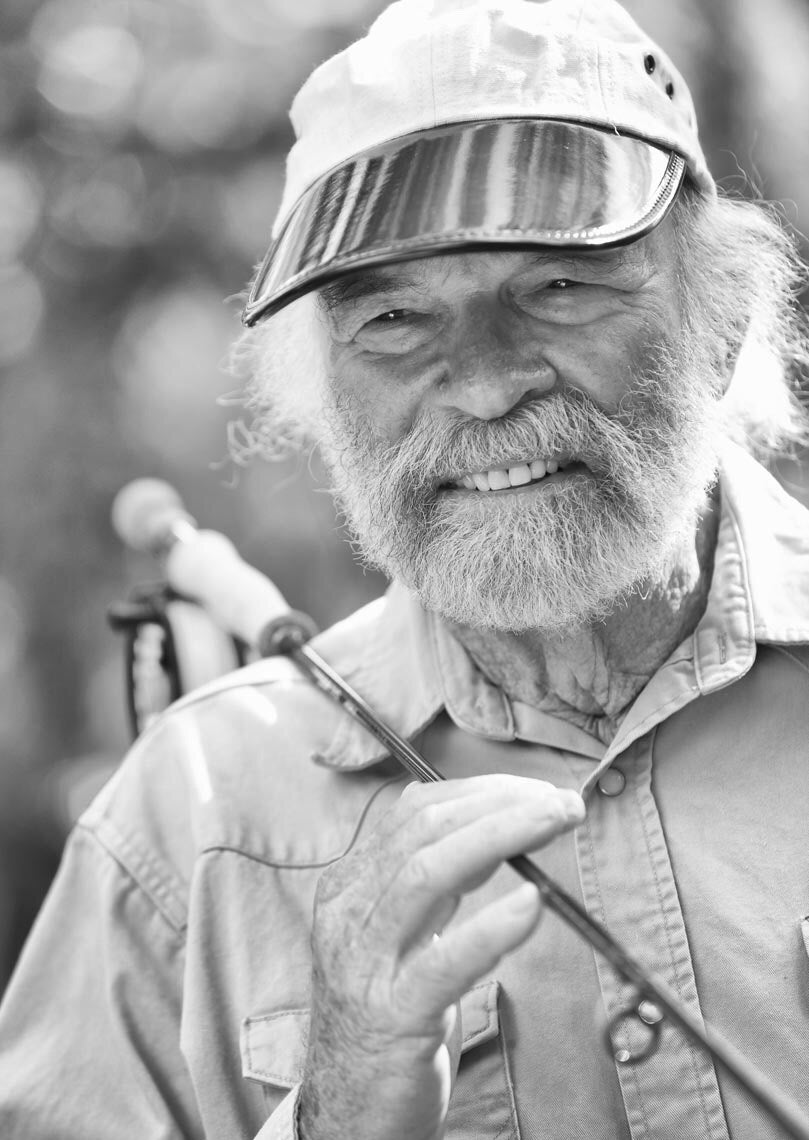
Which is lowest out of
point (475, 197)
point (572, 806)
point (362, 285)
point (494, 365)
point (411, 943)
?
point (411, 943)

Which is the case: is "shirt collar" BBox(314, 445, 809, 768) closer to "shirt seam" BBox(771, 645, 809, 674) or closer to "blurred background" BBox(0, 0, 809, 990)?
"shirt seam" BBox(771, 645, 809, 674)

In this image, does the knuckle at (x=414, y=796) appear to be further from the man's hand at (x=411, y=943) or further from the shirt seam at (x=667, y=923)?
the shirt seam at (x=667, y=923)

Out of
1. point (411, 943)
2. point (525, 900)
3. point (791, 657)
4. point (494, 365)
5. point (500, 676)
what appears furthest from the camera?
point (500, 676)

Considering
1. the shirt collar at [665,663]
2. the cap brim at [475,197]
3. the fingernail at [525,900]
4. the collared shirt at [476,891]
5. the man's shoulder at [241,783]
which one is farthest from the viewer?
the man's shoulder at [241,783]

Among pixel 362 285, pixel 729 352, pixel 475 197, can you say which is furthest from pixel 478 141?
pixel 729 352

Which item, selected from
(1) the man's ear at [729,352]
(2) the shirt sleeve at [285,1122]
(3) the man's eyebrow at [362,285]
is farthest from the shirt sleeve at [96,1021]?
(1) the man's ear at [729,352]

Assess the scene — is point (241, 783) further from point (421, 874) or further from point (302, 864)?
point (421, 874)

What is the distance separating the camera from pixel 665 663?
66.7 inches

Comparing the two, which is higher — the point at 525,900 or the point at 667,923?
the point at 525,900

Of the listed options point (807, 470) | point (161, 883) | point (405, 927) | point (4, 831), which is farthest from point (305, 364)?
point (4, 831)

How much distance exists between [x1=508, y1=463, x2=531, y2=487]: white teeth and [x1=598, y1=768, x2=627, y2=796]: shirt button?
14.6 inches

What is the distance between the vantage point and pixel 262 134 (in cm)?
441

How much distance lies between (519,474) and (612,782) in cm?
40

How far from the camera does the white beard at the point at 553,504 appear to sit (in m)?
1.57
